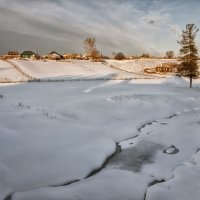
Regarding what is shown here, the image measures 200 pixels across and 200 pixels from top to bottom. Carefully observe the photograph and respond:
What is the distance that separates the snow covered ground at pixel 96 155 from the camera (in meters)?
10.2

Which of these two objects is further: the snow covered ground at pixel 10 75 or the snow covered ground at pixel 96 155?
the snow covered ground at pixel 10 75

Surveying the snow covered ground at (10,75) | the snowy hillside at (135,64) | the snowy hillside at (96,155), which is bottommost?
the snowy hillside at (96,155)

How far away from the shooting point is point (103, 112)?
79.7 ft

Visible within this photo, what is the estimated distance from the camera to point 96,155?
13961 mm

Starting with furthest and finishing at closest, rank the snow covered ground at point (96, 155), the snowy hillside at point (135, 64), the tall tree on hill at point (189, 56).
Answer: the snowy hillside at point (135, 64) < the tall tree on hill at point (189, 56) < the snow covered ground at point (96, 155)

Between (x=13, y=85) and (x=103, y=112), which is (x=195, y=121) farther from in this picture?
(x=13, y=85)

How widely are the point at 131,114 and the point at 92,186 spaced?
14.4 m

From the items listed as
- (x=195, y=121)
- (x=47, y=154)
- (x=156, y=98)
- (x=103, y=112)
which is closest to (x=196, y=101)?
(x=156, y=98)

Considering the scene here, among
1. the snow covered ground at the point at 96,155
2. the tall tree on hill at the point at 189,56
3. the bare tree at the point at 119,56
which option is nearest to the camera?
the snow covered ground at the point at 96,155

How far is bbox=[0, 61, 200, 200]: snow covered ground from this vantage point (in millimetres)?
10172

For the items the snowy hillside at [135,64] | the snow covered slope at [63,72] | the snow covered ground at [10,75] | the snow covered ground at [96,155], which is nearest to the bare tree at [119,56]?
the snowy hillside at [135,64]

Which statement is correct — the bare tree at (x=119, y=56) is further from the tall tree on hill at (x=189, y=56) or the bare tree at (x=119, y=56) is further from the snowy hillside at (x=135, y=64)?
the tall tree on hill at (x=189, y=56)

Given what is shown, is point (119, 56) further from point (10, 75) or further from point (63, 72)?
point (10, 75)

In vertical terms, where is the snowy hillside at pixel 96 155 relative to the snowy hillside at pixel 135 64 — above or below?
below
